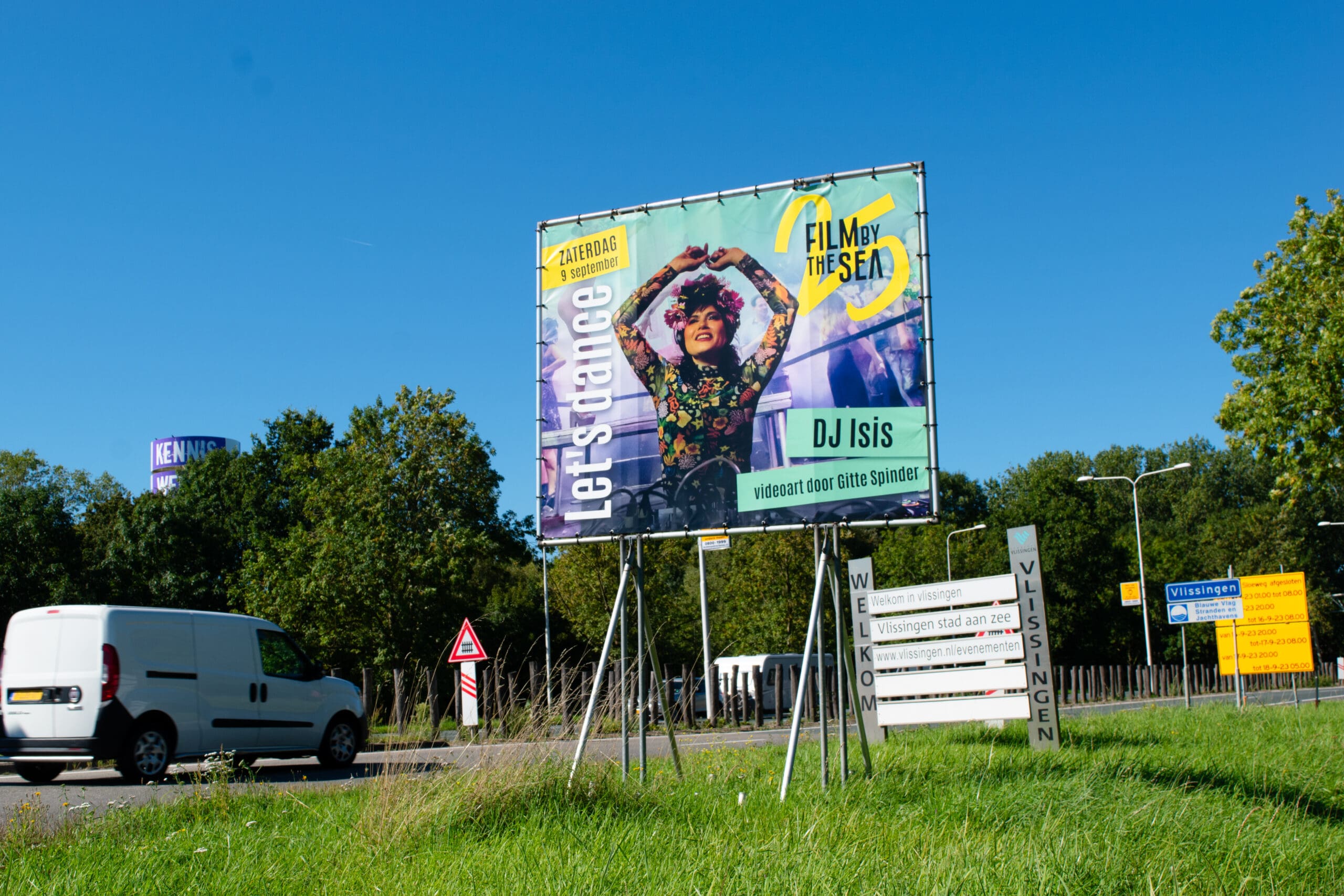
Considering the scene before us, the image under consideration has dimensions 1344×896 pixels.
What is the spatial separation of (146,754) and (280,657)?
7.17ft

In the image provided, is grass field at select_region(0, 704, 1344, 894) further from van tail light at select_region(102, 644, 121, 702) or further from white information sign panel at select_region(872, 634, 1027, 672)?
van tail light at select_region(102, 644, 121, 702)

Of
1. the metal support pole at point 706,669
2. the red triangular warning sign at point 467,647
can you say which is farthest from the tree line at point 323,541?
the red triangular warning sign at point 467,647

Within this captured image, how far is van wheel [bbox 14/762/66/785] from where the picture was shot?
43.4 feet

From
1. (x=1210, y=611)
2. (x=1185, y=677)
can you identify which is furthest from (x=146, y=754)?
(x=1185, y=677)

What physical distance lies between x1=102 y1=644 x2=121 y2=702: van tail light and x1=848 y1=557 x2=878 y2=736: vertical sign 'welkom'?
307 inches

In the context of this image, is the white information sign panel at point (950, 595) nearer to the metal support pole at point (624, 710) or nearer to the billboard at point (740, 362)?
the billboard at point (740, 362)

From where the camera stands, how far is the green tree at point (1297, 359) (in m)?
22.2

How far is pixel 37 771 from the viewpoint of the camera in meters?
13.3

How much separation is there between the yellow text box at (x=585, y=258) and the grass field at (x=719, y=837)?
3.98 metres

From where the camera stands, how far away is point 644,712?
822 centimetres

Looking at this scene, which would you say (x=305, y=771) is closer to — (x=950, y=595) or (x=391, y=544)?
(x=950, y=595)

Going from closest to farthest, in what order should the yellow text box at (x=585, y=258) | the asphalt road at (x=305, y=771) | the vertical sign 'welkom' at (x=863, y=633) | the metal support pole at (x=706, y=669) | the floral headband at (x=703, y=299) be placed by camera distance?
the asphalt road at (x=305, y=771) → the floral headband at (x=703, y=299) → the yellow text box at (x=585, y=258) → the vertical sign 'welkom' at (x=863, y=633) → the metal support pole at (x=706, y=669)

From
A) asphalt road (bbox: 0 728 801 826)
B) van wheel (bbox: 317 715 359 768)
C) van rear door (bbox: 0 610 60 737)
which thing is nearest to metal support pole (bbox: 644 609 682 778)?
asphalt road (bbox: 0 728 801 826)

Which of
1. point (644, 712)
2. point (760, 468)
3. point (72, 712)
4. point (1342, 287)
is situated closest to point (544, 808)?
point (644, 712)
